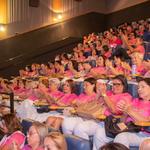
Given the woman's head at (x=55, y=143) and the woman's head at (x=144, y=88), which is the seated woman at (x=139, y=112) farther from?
the woman's head at (x=55, y=143)

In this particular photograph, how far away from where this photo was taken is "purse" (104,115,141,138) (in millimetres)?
2439

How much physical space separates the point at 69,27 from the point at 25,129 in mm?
7083

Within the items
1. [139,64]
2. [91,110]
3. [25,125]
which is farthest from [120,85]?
[139,64]

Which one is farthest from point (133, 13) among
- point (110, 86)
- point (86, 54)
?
point (110, 86)

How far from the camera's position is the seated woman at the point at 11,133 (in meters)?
2.37

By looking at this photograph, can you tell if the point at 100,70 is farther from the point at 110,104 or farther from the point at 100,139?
the point at 100,139

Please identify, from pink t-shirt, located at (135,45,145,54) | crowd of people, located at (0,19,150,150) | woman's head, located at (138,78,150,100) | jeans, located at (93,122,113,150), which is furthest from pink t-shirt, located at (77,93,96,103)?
pink t-shirt, located at (135,45,145,54)

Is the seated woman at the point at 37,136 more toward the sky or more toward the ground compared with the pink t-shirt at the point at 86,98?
more toward the ground

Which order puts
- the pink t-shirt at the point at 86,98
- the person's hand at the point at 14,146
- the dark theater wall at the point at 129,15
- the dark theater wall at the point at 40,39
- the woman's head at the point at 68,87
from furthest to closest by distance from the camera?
the dark theater wall at the point at 129,15 → the dark theater wall at the point at 40,39 → the woman's head at the point at 68,87 → the pink t-shirt at the point at 86,98 → the person's hand at the point at 14,146

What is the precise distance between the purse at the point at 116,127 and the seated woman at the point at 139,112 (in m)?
0.04

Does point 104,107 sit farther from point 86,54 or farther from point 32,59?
point 32,59

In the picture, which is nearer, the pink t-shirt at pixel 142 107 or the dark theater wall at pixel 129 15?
the pink t-shirt at pixel 142 107

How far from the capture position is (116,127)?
2.52m

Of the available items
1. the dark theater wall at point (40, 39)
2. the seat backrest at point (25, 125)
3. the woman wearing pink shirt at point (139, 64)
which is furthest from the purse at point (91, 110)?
the dark theater wall at point (40, 39)
